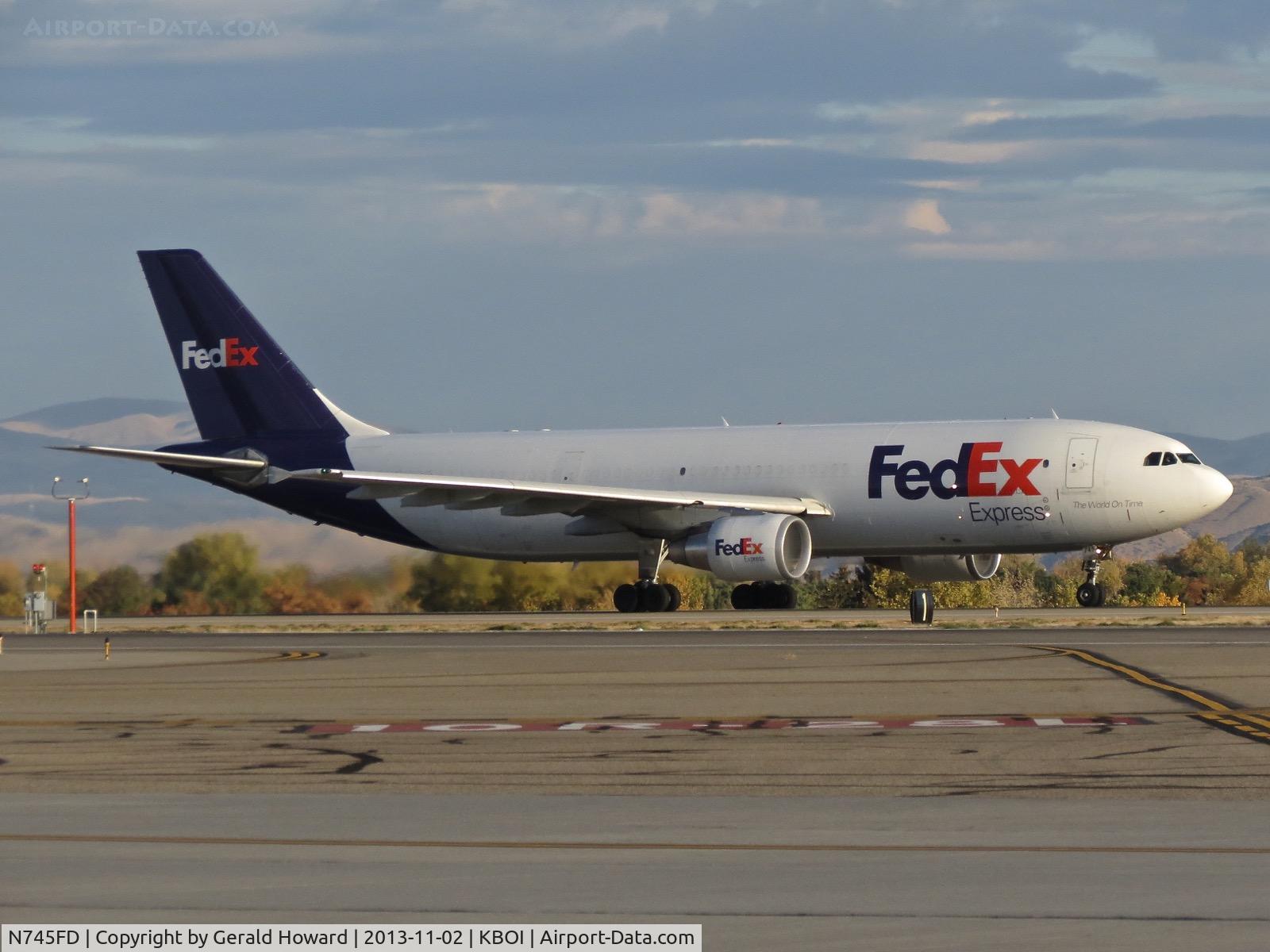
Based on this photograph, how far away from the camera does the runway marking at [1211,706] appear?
14.1 meters

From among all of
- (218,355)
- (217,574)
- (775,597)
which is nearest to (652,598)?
(775,597)

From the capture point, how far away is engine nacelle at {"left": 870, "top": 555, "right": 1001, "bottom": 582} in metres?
42.2

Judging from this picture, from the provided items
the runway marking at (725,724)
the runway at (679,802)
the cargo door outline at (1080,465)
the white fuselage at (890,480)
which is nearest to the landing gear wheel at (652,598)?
the white fuselage at (890,480)

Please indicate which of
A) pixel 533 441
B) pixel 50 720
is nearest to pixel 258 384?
pixel 533 441

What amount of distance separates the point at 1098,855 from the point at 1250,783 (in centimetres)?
292

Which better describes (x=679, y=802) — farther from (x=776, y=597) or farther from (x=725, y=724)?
(x=776, y=597)

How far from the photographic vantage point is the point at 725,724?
1528 centimetres

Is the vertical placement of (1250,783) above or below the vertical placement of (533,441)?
below

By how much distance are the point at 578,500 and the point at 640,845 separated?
30.7m

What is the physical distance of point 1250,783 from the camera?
36.2 feet

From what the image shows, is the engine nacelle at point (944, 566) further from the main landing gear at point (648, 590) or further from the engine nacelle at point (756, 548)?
the main landing gear at point (648, 590)

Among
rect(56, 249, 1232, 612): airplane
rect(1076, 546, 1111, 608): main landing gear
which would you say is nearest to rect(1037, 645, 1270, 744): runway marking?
rect(56, 249, 1232, 612): airplane

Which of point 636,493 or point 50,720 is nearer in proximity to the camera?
point 50,720

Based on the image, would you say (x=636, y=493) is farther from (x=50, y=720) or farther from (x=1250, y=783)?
(x=1250, y=783)
